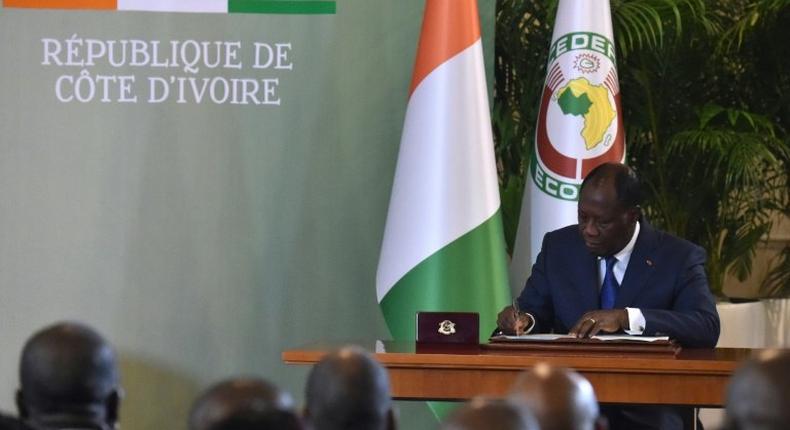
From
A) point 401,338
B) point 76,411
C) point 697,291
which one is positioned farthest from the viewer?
point 401,338

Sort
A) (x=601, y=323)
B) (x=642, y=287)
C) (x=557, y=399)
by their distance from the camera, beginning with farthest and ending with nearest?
(x=642, y=287)
(x=601, y=323)
(x=557, y=399)

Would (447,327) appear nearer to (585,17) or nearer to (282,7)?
(585,17)

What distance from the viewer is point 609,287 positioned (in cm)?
470

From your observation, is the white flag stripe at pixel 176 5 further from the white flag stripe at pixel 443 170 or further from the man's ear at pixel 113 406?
the man's ear at pixel 113 406

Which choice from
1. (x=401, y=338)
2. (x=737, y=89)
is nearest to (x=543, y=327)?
(x=401, y=338)

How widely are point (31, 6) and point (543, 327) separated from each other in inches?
111

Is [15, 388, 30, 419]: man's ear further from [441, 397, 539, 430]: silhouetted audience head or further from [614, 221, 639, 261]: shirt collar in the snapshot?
[614, 221, 639, 261]: shirt collar

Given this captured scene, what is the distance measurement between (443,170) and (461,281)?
0.47 meters

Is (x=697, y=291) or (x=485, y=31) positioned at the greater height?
(x=485, y=31)

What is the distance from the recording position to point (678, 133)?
6.35 m

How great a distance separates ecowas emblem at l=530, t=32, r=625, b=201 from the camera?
18.6 feet

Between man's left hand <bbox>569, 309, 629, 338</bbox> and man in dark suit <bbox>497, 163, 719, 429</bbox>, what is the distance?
0.41 ft

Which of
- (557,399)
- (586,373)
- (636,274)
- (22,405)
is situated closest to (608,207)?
(636,274)

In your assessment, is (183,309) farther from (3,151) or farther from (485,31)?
(485,31)
